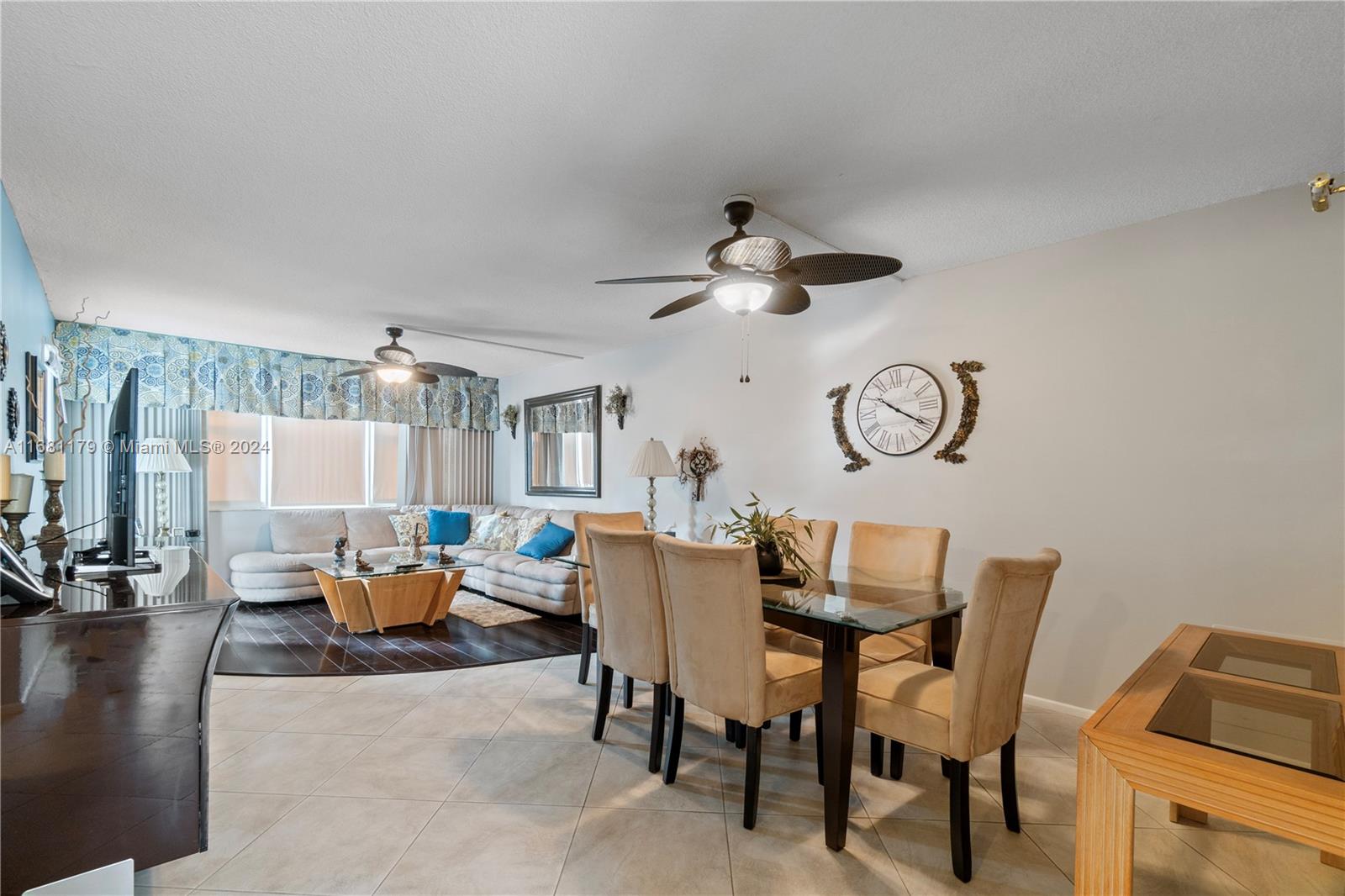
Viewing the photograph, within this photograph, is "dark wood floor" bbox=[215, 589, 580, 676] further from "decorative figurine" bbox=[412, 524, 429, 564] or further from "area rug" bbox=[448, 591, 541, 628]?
"decorative figurine" bbox=[412, 524, 429, 564]

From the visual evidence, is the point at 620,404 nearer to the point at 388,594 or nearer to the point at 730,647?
the point at 388,594

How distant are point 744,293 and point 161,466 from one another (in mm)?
5147

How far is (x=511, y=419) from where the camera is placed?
7.39m

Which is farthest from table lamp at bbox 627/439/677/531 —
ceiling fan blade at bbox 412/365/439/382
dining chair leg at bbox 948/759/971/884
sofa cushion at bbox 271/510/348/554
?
sofa cushion at bbox 271/510/348/554

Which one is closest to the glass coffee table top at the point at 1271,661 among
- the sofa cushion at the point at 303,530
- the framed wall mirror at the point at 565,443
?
the framed wall mirror at the point at 565,443

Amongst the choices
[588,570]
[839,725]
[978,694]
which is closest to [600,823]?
[839,725]

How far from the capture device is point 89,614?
1.59m

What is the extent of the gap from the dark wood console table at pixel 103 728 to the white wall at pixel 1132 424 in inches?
117

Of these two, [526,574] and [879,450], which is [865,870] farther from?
[526,574]

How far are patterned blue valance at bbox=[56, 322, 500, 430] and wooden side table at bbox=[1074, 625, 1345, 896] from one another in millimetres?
6683

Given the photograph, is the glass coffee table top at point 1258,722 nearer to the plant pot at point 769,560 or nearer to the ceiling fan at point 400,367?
the plant pot at point 769,560

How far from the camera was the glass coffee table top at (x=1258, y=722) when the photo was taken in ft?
3.46

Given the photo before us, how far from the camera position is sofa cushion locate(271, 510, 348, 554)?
236 inches

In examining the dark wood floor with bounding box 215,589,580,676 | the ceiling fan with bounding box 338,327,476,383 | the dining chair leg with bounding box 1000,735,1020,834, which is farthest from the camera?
the ceiling fan with bounding box 338,327,476,383
